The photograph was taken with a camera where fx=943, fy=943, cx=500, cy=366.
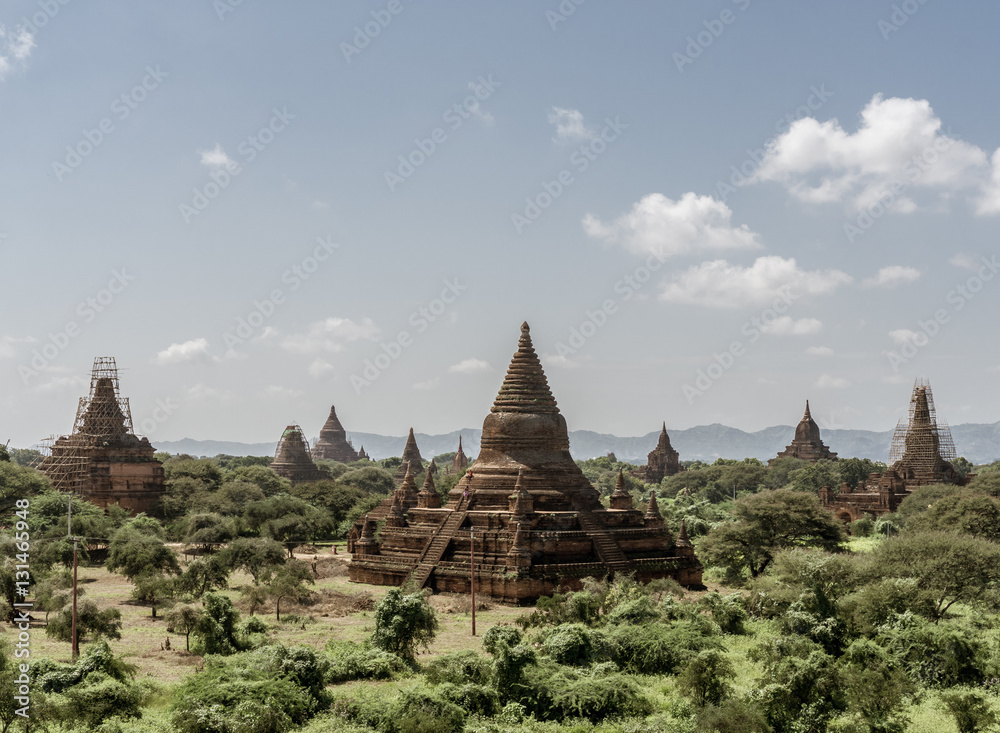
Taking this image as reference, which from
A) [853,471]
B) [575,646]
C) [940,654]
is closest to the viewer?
[940,654]

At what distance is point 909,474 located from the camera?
89625 mm

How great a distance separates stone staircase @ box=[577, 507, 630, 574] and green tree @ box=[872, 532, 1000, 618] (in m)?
11.0

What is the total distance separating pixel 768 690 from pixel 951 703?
13.3 feet

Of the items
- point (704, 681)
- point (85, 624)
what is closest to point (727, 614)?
point (704, 681)

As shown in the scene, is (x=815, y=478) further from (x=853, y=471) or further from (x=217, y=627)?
(x=217, y=627)

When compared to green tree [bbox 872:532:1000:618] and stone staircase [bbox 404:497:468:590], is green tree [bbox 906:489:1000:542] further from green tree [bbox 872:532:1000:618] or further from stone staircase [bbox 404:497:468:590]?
stone staircase [bbox 404:497:468:590]

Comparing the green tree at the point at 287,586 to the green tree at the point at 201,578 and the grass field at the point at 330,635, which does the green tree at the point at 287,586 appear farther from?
the green tree at the point at 201,578

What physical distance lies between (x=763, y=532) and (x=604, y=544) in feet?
34.6

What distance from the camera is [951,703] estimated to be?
21406 mm

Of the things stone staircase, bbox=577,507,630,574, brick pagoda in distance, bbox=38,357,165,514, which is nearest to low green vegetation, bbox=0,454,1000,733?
stone staircase, bbox=577,507,630,574

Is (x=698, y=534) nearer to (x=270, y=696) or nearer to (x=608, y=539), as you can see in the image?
(x=608, y=539)

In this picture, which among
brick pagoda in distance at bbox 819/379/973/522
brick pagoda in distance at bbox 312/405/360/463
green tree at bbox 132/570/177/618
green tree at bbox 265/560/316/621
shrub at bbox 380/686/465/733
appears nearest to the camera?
shrub at bbox 380/686/465/733

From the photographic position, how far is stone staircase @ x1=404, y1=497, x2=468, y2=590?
41.1 metres

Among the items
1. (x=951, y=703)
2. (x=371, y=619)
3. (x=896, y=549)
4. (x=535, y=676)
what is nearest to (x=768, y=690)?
(x=951, y=703)
